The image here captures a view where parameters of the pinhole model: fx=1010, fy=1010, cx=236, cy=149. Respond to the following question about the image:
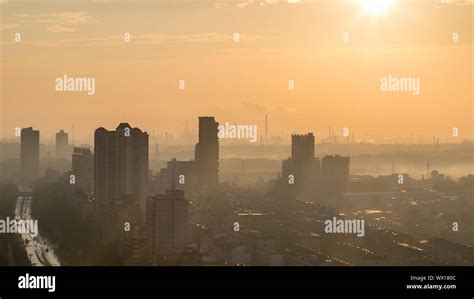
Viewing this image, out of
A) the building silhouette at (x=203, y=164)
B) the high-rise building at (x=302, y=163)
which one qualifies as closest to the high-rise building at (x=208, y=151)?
the building silhouette at (x=203, y=164)

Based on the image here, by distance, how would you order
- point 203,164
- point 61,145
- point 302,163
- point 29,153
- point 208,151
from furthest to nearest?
point 61,145 < point 29,153 < point 302,163 < point 208,151 < point 203,164

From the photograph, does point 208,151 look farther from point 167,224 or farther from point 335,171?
point 167,224

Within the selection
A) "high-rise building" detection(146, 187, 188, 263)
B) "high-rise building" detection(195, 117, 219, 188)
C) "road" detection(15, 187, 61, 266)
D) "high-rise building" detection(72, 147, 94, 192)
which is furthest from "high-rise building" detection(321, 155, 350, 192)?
"high-rise building" detection(146, 187, 188, 263)

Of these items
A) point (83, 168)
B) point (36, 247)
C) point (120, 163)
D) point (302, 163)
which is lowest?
point (36, 247)

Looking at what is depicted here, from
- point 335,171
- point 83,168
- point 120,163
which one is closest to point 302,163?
point 335,171

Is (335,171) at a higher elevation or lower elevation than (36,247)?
higher

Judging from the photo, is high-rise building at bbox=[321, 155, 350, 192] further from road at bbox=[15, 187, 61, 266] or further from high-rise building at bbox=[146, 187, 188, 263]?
high-rise building at bbox=[146, 187, 188, 263]

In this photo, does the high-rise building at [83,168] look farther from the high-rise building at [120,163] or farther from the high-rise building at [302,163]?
the high-rise building at [302,163]
